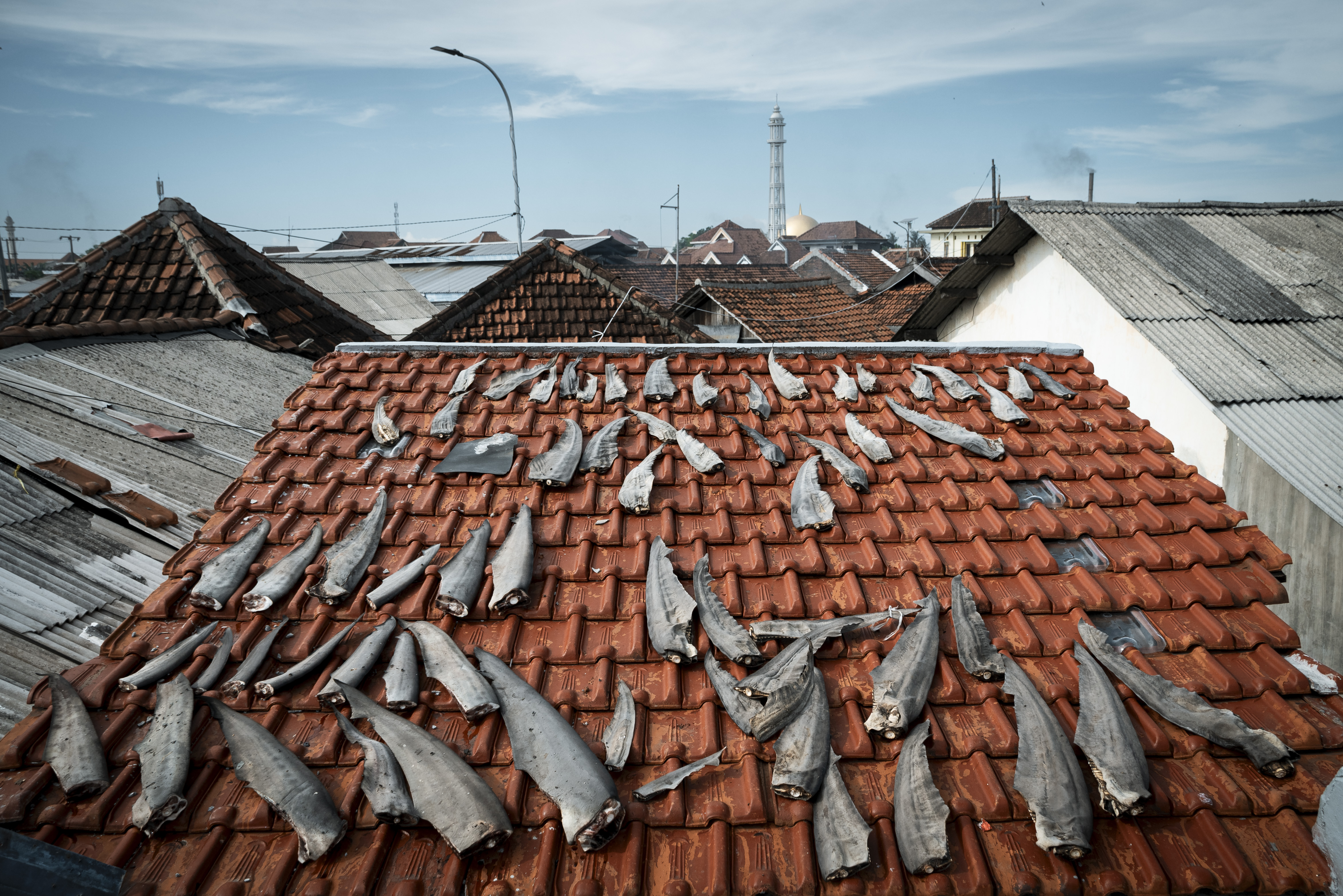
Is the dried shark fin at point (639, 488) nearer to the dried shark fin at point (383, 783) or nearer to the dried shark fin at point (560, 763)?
the dried shark fin at point (560, 763)

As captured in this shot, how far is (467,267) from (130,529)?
2197 cm

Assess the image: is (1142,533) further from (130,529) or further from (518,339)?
(518,339)

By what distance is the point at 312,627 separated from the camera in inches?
140

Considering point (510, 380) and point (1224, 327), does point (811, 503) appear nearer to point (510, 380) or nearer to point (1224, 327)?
point (510, 380)

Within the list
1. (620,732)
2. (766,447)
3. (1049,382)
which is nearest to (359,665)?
(620,732)

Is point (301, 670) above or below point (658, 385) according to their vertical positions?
below

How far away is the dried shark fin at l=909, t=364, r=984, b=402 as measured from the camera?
5.16 meters

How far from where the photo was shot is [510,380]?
206 inches

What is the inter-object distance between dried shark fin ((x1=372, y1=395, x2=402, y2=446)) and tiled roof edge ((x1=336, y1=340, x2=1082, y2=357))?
95 cm

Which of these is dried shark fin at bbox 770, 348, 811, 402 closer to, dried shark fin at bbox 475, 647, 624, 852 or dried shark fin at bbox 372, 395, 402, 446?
dried shark fin at bbox 372, 395, 402, 446

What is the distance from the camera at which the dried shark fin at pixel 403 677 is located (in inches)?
125

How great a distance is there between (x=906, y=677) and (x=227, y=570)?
125 inches

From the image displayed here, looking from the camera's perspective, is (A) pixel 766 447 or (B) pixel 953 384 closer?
(A) pixel 766 447

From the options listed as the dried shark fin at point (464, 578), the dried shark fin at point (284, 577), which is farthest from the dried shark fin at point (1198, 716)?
the dried shark fin at point (284, 577)
